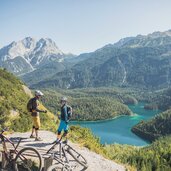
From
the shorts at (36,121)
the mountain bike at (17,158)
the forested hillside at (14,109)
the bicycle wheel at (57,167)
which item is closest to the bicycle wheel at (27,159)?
the mountain bike at (17,158)

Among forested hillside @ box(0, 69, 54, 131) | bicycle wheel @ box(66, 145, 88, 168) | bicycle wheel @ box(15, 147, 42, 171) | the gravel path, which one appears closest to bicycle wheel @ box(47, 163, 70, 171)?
bicycle wheel @ box(15, 147, 42, 171)

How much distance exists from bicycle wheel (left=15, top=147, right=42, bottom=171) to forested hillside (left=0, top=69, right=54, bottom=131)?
2060 inches

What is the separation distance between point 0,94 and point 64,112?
92.1 m

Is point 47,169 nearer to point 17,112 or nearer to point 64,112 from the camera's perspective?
point 64,112

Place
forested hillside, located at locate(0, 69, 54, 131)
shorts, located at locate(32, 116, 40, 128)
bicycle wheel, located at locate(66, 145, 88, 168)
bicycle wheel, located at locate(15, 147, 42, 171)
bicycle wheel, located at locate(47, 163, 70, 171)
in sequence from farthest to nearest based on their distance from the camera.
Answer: forested hillside, located at locate(0, 69, 54, 131), shorts, located at locate(32, 116, 40, 128), bicycle wheel, located at locate(66, 145, 88, 168), bicycle wheel, located at locate(15, 147, 42, 171), bicycle wheel, located at locate(47, 163, 70, 171)

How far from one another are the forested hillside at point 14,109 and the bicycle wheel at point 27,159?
52.3 meters

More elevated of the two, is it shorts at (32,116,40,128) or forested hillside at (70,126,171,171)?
shorts at (32,116,40,128)

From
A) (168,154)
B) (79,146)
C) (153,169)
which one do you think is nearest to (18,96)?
(168,154)

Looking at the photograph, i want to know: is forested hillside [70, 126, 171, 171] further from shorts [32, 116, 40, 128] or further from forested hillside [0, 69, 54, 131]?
forested hillside [0, 69, 54, 131]

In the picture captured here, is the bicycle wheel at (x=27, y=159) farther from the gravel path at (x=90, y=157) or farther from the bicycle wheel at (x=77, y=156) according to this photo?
the gravel path at (x=90, y=157)

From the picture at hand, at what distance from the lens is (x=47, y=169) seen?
2092cm

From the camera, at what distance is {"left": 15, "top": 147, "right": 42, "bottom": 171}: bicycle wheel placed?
21.7 metres

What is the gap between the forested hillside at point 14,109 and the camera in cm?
9019

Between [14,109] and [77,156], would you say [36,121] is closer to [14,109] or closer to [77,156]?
[77,156]
